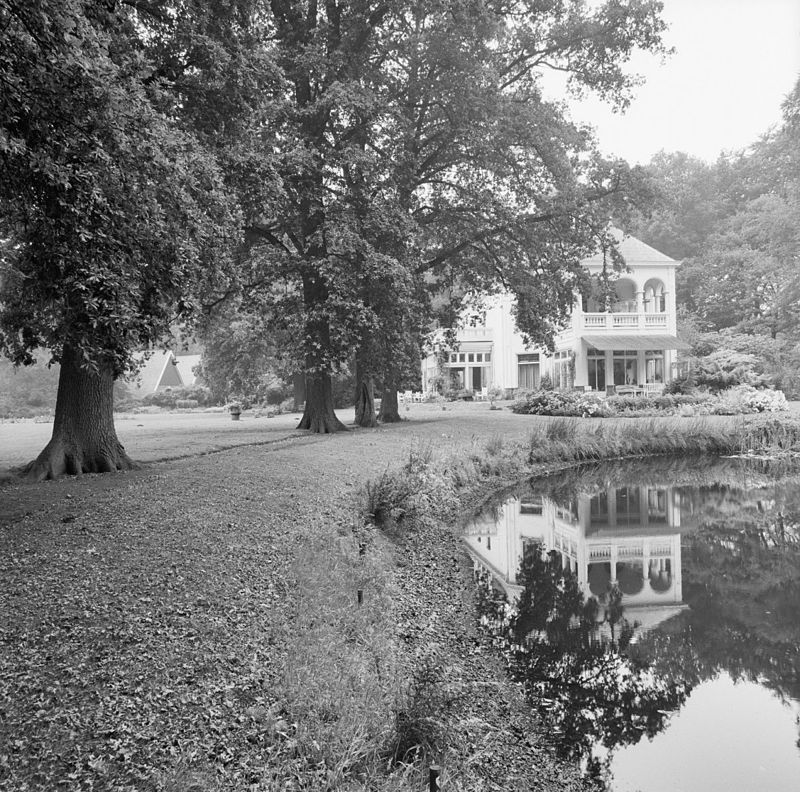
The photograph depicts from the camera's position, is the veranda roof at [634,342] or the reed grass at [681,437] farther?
the veranda roof at [634,342]

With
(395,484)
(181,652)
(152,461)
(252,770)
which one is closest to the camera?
(252,770)

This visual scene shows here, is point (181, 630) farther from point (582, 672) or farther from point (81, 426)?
point (81, 426)

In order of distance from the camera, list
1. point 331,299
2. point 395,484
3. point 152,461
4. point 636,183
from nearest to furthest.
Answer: point 395,484 → point 152,461 → point 331,299 → point 636,183

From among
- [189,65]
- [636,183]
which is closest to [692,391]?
[636,183]

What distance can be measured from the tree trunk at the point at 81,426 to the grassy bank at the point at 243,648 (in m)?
1.61

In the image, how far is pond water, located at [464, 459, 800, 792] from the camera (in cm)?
473

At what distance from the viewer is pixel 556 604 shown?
7.70 metres

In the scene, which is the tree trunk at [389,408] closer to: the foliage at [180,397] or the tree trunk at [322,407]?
the tree trunk at [322,407]

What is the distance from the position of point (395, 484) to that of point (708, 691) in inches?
195

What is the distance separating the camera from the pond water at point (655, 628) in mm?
4734

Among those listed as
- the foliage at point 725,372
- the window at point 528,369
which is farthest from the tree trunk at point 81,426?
the window at point 528,369

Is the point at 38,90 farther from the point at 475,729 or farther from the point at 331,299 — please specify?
the point at 331,299

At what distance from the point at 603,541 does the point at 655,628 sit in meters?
4.05

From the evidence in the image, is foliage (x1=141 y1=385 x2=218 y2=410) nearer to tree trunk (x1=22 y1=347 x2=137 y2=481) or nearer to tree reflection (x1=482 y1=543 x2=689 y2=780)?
tree trunk (x1=22 y1=347 x2=137 y2=481)
